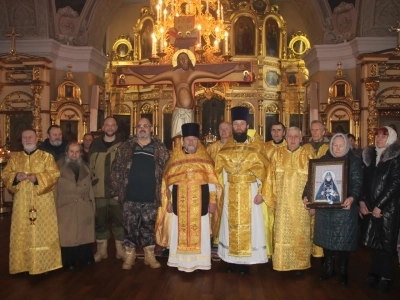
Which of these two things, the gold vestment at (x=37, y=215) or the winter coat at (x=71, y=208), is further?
the winter coat at (x=71, y=208)

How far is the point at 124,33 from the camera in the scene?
1931cm

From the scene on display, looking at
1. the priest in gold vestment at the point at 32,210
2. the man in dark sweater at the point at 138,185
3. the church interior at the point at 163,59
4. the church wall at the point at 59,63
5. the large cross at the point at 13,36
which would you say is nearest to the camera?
the priest in gold vestment at the point at 32,210

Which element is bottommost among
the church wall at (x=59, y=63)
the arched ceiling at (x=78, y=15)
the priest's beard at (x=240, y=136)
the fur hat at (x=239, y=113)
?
the priest's beard at (x=240, y=136)

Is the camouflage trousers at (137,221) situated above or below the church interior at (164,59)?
below

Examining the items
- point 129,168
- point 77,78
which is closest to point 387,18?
point 77,78

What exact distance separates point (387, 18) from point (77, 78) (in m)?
8.29

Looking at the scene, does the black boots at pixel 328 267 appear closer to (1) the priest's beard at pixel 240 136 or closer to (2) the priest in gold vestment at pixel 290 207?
(2) the priest in gold vestment at pixel 290 207

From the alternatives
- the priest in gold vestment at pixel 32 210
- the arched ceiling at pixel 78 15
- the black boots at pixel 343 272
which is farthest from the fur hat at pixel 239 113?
the arched ceiling at pixel 78 15

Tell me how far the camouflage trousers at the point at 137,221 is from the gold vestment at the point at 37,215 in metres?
0.85

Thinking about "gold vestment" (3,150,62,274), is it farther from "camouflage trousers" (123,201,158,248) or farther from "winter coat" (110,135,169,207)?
"camouflage trousers" (123,201,158,248)

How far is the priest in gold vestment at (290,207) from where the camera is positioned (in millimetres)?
5645

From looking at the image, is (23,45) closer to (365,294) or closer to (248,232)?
(248,232)

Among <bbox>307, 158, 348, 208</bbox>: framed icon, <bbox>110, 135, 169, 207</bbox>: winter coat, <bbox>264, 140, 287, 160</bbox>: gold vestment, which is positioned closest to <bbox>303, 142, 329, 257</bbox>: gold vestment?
<bbox>307, 158, 348, 208</bbox>: framed icon

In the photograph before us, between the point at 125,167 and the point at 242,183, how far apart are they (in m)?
1.40
